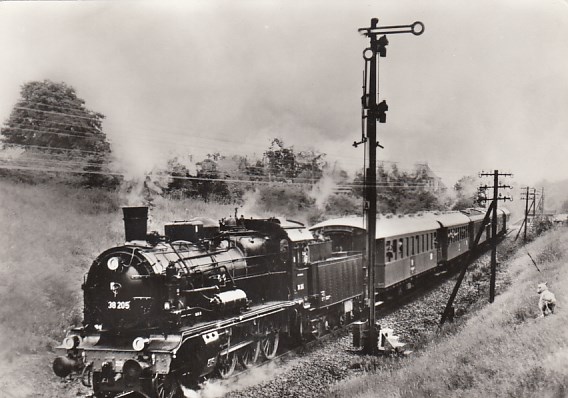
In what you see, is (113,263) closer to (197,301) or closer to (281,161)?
(197,301)

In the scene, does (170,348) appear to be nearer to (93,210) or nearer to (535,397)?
(535,397)

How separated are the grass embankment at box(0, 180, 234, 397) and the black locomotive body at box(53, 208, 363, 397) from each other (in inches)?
56.3

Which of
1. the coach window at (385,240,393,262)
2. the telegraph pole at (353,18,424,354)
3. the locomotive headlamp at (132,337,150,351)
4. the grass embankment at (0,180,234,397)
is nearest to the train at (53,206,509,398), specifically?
the locomotive headlamp at (132,337,150,351)

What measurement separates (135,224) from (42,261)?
12.0ft

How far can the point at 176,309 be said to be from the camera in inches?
236

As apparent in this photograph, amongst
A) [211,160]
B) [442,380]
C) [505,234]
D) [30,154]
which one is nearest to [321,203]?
[211,160]

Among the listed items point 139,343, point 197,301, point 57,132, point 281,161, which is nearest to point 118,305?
point 139,343

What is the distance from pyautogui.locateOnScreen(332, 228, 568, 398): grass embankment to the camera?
537cm

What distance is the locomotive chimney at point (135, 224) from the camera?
623 centimetres

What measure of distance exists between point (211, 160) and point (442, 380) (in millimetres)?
7382

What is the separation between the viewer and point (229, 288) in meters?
7.12

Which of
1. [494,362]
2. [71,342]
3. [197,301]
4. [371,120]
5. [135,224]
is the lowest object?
[494,362]

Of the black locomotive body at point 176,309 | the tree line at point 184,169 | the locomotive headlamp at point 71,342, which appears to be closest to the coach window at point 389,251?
the tree line at point 184,169

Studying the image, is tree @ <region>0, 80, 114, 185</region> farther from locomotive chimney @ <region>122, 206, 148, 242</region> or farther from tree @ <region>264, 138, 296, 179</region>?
tree @ <region>264, 138, 296, 179</region>
